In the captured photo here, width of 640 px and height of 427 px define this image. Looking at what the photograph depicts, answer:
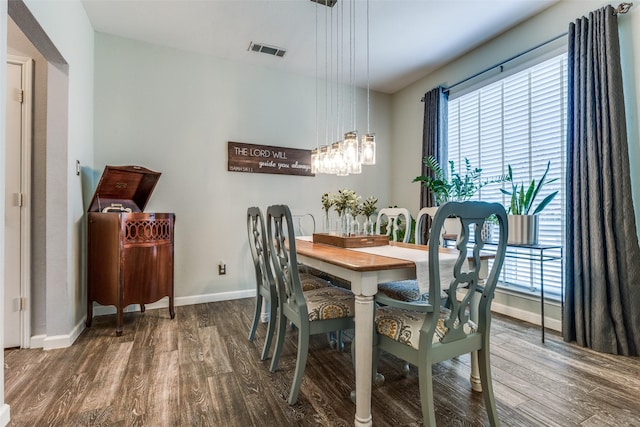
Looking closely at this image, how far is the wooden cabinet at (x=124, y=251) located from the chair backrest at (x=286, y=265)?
1.47 m

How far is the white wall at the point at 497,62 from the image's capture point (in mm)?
2338

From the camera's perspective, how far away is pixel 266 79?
3.94m

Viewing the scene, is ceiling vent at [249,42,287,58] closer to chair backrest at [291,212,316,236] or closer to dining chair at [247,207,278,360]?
chair backrest at [291,212,316,236]

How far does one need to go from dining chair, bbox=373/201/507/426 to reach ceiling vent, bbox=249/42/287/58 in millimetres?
2989

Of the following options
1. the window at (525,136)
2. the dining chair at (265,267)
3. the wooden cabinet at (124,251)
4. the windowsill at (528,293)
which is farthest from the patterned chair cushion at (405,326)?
the wooden cabinet at (124,251)

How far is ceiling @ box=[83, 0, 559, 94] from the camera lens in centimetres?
276

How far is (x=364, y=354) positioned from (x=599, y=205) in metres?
2.14

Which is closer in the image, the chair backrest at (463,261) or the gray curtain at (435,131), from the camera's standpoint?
the chair backrest at (463,261)

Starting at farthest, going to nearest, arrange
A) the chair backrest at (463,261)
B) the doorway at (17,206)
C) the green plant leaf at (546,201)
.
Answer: the green plant leaf at (546,201)
the doorway at (17,206)
the chair backrest at (463,261)

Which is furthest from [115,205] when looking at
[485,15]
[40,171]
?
[485,15]

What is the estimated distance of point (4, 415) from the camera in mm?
1498

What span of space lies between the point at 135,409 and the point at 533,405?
2.05 metres

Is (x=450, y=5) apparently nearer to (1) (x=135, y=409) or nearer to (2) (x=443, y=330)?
(2) (x=443, y=330)

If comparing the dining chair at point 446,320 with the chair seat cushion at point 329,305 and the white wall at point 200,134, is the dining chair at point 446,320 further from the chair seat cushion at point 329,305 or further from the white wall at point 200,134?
the white wall at point 200,134
